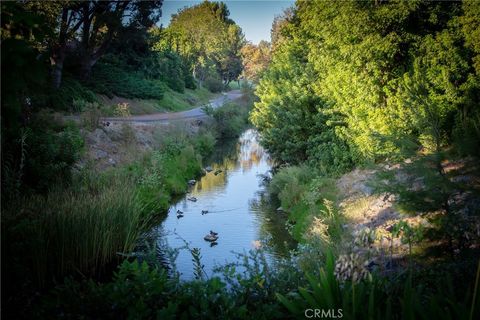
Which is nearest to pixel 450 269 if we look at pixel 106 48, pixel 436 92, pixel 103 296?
pixel 103 296

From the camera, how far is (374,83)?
1300 cm

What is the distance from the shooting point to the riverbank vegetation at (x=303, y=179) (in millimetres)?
4562

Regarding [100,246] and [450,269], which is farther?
[100,246]

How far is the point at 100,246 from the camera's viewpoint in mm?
8391

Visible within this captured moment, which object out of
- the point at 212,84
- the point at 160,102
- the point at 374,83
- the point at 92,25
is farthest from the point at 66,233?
the point at 212,84

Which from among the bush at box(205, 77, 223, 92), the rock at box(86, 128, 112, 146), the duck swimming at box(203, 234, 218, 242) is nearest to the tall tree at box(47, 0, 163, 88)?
the rock at box(86, 128, 112, 146)

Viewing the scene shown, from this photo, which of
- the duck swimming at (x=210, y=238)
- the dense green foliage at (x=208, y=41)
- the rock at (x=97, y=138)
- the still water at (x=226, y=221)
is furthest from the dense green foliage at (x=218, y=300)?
the dense green foliage at (x=208, y=41)

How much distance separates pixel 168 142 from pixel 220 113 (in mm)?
11394

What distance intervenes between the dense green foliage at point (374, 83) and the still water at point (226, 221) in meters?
2.95

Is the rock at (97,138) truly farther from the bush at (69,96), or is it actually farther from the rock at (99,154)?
the bush at (69,96)

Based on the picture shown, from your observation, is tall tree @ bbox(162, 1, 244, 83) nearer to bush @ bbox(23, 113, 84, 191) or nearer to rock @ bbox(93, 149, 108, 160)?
rock @ bbox(93, 149, 108, 160)

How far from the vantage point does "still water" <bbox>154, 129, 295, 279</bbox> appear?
39.7 feet

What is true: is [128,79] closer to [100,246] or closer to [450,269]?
[100,246]

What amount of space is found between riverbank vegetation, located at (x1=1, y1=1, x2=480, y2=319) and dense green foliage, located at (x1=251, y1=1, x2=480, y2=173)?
0.22ft
